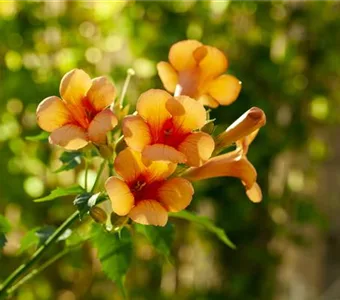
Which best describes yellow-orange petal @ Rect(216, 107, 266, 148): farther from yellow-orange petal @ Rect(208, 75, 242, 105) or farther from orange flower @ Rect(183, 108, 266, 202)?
yellow-orange petal @ Rect(208, 75, 242, 105)

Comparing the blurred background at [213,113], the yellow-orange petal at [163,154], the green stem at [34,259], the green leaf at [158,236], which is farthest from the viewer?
the blurred background at [213,113]

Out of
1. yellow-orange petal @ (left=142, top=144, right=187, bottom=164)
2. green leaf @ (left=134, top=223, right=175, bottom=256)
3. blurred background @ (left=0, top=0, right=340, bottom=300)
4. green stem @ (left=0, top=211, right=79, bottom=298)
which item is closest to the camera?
yellow-orange petal @ (left=142, top=144, right=187, bottom=164)

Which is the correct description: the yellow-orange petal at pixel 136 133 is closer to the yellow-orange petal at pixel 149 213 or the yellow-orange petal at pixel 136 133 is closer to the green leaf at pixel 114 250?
the yellow-orange petal at pixel 149 213

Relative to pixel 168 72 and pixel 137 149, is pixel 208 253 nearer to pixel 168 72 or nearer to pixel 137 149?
pixel 168 72

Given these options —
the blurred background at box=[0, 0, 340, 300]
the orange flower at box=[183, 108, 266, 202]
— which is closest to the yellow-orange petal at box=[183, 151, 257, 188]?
the orange flower at box=[183, 108, 266, 202]

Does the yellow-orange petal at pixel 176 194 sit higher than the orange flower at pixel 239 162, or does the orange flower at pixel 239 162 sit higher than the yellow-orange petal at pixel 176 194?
the yellow-orange petal at pixel 176 194

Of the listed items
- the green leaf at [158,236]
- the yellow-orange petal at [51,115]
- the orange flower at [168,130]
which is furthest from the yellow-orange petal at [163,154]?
the green leaf at [158,236]

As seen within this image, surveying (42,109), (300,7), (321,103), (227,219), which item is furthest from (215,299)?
(42,109)
